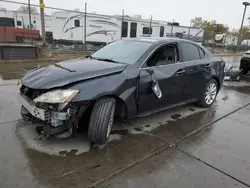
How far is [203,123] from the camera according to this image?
4062 mm

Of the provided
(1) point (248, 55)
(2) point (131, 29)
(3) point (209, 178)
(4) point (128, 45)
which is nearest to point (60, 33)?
(2) point (131, 29)

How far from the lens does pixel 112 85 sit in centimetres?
296

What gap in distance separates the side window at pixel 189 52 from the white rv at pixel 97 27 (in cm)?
1333

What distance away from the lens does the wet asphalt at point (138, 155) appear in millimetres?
2395

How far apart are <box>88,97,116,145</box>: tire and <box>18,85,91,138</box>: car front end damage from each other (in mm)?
149

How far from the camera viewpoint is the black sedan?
271cm

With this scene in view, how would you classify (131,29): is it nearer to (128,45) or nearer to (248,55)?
(248,55)

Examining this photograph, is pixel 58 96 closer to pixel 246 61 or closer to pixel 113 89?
pixel 113 89

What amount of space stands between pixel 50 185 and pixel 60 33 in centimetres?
1626

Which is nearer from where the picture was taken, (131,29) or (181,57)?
(181,57)

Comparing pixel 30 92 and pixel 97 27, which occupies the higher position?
pixel 97 27

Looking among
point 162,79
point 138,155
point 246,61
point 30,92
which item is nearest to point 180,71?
point 162,79

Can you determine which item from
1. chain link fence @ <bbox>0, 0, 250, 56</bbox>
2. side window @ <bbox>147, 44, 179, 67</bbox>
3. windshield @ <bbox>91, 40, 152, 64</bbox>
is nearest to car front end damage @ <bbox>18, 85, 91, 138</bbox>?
windshield @ <bbox>91, 40, 152, 64</bbox>

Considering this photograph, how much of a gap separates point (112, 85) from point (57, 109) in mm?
799
